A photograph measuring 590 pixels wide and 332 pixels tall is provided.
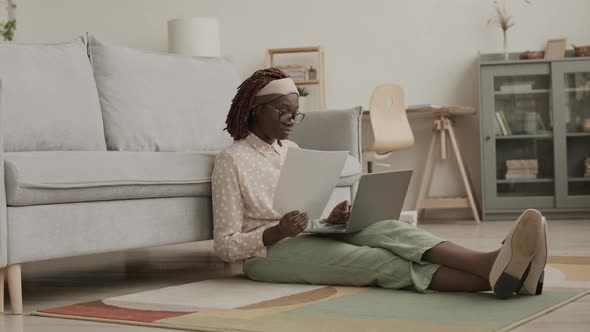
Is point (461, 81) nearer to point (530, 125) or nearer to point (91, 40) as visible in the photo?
point (530, 125)

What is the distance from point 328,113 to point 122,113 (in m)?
0.81

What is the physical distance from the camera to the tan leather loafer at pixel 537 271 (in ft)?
6.37

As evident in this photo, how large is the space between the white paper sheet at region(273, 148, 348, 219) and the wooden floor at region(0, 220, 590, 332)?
542 millimetres

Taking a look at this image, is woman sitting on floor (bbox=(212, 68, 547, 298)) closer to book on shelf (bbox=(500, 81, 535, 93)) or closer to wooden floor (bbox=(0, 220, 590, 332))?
wooden floor (bbox=(0, 220, 590, 332))

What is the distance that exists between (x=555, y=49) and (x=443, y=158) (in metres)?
1.00

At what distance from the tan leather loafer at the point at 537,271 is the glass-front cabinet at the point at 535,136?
3325mm

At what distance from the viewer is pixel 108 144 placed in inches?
122

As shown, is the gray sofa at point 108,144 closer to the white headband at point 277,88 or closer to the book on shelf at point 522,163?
the white headband at point 277,88

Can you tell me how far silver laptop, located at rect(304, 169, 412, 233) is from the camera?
238cm

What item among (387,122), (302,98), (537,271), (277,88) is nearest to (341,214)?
(277,88)

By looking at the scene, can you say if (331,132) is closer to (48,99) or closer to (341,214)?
(341,214)

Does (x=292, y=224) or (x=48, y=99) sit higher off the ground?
(x=48, y=99)

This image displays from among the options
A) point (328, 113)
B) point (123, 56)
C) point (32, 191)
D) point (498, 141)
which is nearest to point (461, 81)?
point (498, 141)

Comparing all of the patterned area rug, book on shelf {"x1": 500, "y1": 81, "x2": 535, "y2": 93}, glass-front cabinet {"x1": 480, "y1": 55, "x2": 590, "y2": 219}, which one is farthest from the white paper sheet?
book on shelf {"x1": 500, "y1": 81, "x2": 535, "y2": 93}
